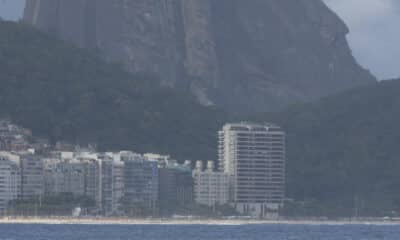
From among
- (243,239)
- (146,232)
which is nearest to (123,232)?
(146,232)

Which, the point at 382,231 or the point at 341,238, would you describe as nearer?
the point at 341,238

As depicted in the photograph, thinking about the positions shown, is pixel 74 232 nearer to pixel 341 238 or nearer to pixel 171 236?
pixel 171 236

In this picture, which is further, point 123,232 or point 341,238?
point 123,232

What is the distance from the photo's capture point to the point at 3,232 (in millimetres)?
182750

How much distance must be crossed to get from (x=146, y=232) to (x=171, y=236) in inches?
373

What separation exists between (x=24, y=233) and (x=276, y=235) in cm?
1908

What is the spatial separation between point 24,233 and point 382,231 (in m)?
32.1

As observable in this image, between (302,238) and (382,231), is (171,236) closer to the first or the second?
(302,238)

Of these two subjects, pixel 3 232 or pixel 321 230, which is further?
pixel 321 230

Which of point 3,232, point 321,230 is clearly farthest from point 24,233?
point 321,230

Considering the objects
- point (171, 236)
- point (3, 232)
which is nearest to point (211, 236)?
point (171, 236)

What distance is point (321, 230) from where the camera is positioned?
198875 mm

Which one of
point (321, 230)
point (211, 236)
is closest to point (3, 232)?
point (211, 236)

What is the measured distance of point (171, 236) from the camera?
179 m
